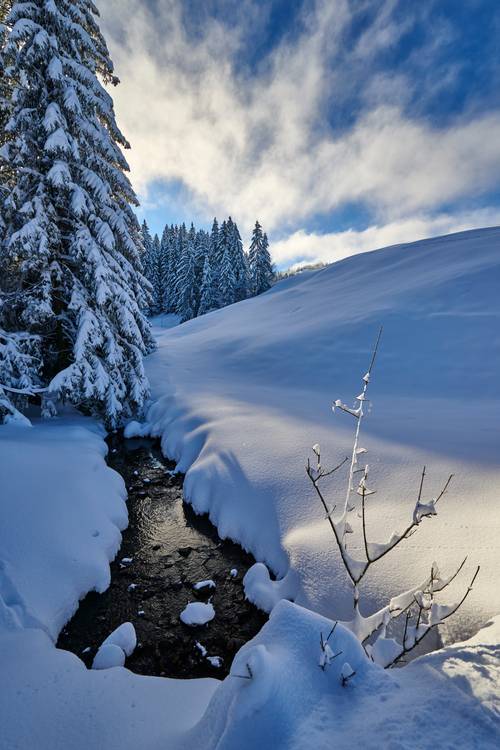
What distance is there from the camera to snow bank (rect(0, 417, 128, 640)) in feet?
14.2

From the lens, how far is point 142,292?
591 inches

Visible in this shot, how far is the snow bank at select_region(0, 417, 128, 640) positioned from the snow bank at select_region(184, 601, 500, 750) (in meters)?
3.11

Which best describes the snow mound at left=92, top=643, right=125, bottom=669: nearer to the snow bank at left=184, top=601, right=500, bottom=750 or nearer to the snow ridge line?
the snow ridge line

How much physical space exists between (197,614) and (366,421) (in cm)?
569

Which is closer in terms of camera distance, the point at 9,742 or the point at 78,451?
the point at 9,742

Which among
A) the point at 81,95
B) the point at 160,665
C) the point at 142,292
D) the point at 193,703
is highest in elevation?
the point at 81,95

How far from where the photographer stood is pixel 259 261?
4700cm

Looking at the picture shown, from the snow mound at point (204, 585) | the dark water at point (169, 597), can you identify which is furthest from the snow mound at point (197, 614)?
the snow mound at point (204, 585)

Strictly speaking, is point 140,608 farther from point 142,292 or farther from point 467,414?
point 142,292

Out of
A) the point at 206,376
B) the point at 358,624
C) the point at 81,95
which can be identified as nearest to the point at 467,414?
the point at 358,624

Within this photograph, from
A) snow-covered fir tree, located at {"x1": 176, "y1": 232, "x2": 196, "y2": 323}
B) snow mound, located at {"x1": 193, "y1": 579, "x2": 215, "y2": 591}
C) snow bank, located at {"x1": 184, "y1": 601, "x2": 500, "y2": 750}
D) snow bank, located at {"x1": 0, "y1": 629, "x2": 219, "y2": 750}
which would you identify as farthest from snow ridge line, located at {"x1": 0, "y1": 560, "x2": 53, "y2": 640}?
snow-covered fir tree, located at {"x1": 176, "y1": 232, "x2": 196, "y2": 323}

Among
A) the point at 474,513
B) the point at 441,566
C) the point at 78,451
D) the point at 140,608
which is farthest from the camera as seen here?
the point at 78,451

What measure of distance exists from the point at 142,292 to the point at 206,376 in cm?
484

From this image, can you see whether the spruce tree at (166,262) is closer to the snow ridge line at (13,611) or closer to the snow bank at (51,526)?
the snow bank at (51,526)
